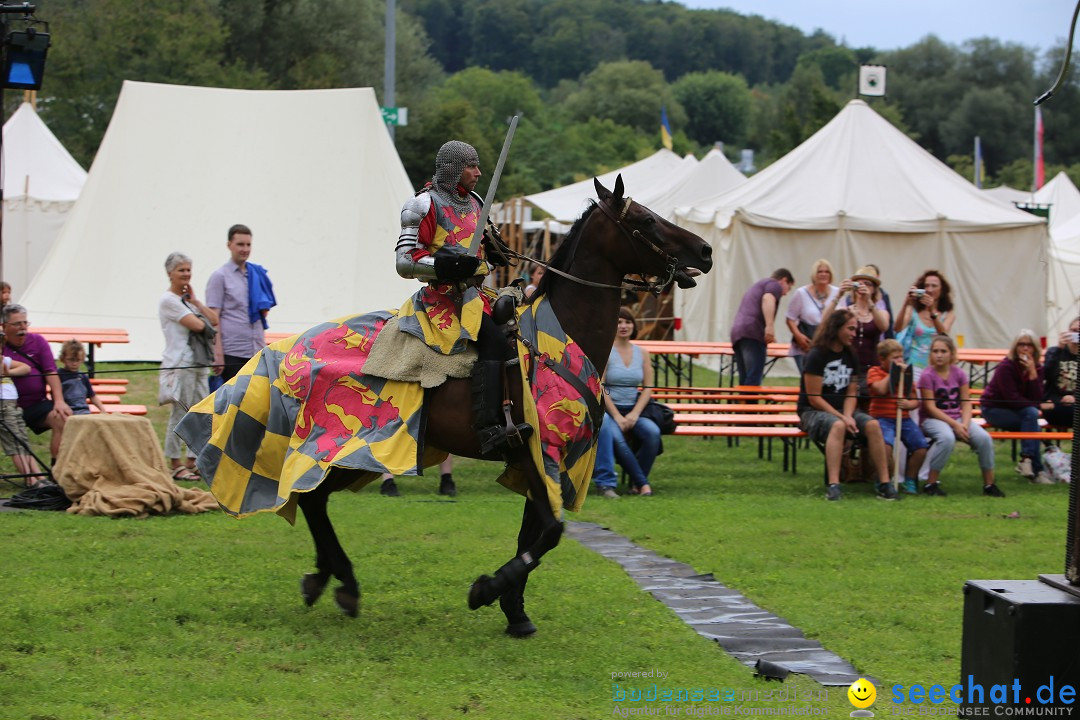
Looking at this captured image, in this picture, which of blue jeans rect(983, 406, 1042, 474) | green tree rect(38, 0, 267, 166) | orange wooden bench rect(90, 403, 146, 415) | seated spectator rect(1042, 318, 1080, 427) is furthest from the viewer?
green tree rect(38, 0, 267, 166)

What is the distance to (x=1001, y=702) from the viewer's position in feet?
14.0

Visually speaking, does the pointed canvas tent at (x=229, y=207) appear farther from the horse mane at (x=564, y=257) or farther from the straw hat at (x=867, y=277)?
the horse mane at (x=564, y=257)

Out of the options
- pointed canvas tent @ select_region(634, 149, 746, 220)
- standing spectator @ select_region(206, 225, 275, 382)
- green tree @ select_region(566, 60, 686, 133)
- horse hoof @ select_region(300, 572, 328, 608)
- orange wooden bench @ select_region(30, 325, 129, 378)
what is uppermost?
green tree @ select_region(566, 60, 686, 133)

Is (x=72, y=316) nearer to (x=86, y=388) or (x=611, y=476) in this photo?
(x=86, y=388)

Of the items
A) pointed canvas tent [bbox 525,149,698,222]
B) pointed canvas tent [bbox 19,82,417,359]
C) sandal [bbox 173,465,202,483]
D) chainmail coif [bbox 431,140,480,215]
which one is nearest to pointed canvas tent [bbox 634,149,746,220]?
pointed canvas tent [bbox 525,149,698,222]

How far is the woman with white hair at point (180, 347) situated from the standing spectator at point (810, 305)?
20.3 ft

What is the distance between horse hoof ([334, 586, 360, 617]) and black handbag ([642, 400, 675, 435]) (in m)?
5.01

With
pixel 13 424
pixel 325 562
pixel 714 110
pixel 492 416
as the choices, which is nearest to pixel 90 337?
pixel 13 424

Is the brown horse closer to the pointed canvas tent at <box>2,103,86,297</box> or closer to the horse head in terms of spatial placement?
the horse head

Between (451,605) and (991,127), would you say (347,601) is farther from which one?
(991,127)

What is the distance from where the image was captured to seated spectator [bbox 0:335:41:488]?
9633mm

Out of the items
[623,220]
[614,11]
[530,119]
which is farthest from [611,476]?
[614,11]

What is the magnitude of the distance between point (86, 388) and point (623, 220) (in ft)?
19.6

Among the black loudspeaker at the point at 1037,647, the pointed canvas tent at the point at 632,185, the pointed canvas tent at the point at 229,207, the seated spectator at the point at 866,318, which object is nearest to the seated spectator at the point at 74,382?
the pointed canvas tent at the point at 229,207
